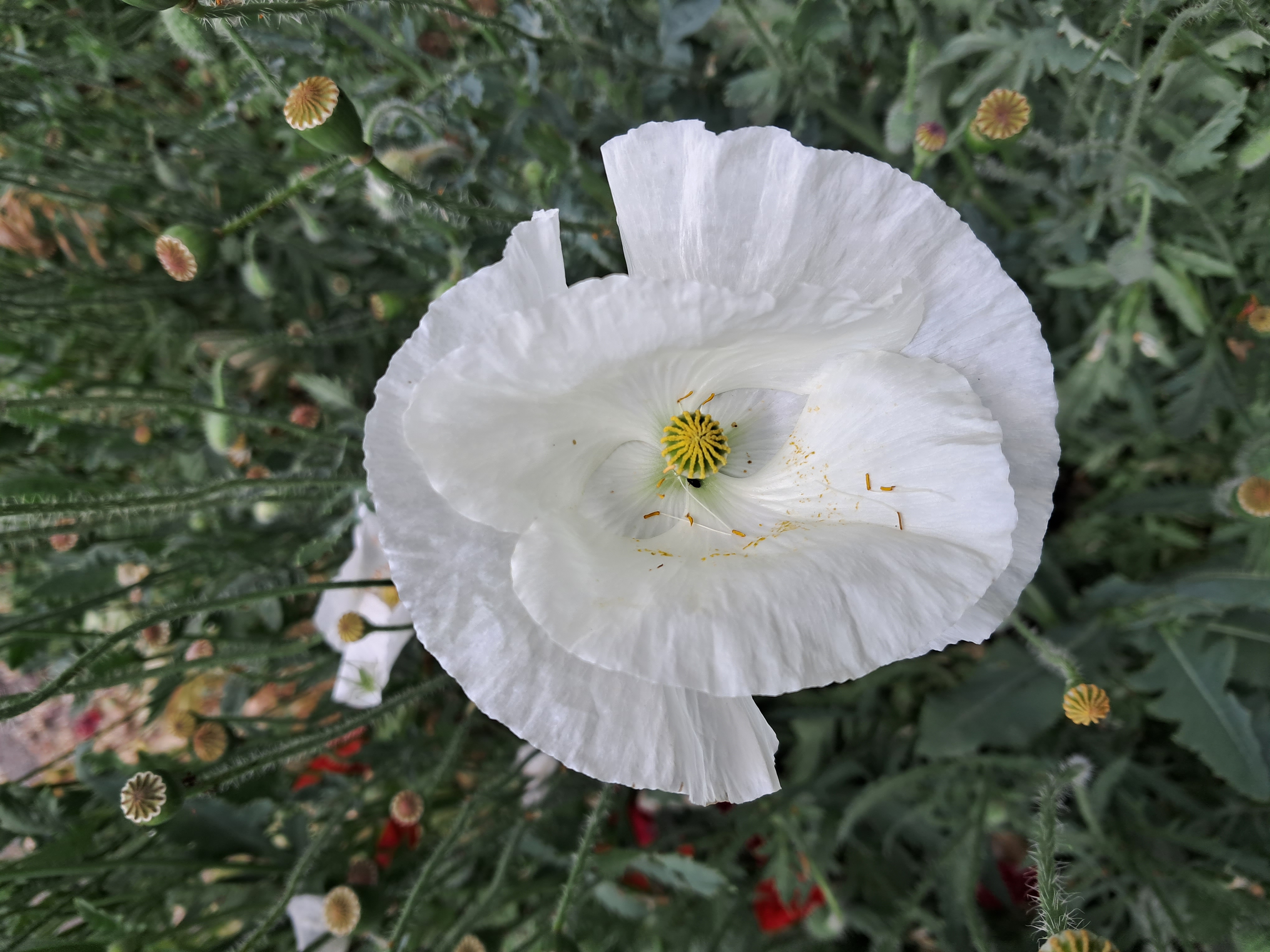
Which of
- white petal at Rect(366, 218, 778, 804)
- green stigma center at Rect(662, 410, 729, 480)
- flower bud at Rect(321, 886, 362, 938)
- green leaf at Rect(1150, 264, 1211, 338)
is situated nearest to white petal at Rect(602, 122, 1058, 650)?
white petal at Rect(366, 218, 778, 804)

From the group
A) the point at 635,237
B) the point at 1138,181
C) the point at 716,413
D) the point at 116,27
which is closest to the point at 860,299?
the point at 635,237

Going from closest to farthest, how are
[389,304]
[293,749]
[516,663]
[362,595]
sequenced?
[516,663] < [293,749] < [389,304] < [362,595]

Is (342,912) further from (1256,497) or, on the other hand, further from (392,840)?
(1256,497)

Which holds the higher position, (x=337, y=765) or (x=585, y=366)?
(x=585, y=366)

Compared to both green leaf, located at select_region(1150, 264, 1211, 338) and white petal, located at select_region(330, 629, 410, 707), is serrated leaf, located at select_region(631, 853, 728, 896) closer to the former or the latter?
white petal, located at select_region(330, 629, 410, 707)

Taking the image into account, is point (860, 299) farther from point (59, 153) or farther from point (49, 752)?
point (49, 752)

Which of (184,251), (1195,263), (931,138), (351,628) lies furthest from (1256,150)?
(184,251)

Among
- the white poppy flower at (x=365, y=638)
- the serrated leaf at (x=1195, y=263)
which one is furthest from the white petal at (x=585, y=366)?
the serrated leaf at (x=1195, y=263)

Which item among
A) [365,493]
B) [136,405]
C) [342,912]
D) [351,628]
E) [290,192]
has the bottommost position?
[342,912]
